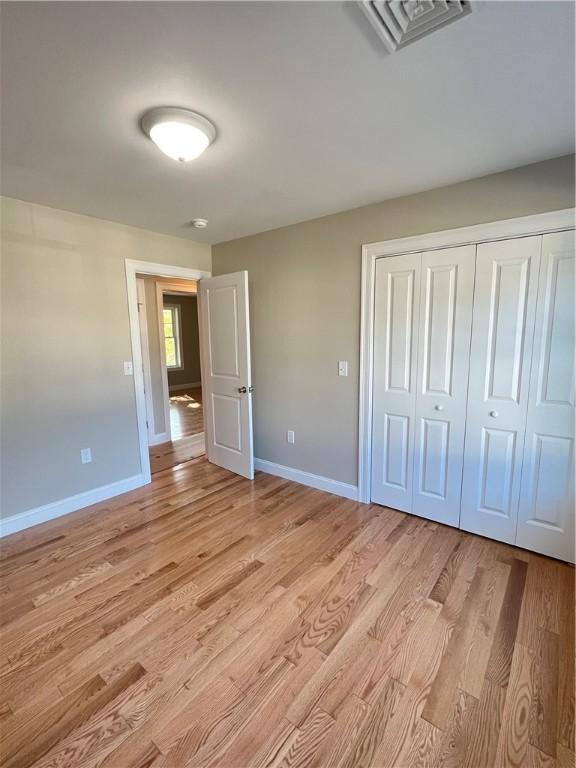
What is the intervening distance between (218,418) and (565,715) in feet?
10.3

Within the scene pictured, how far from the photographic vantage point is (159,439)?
4.69 meters

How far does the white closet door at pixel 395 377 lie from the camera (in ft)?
8.32

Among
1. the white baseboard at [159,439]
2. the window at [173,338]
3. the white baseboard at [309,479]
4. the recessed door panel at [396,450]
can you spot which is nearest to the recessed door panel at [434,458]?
the recessed door panel at [396,450]

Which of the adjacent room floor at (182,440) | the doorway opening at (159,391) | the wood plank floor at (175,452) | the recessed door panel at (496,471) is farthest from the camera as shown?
the doorway opening at (159,391)

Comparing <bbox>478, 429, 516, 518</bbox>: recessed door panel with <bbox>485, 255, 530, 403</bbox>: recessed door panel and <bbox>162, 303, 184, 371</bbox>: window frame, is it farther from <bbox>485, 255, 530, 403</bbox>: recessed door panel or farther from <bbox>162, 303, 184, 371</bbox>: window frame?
<bbox>162, 303, 184, 371</bbox>: window frame

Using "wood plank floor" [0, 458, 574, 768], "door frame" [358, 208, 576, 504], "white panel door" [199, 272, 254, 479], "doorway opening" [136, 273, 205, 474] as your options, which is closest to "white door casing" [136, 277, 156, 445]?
"doorway opening" [136, 273, 205, 474]

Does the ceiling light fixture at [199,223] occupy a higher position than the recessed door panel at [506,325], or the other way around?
the ceiling light fixture at [199,223]

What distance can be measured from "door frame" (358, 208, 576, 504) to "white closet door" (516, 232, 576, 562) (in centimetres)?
10

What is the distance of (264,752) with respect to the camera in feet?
3.94

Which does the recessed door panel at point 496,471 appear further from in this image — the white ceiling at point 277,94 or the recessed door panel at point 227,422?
the recessed door panel at point 227,422

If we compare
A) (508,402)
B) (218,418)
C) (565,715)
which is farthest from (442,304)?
(218,418)

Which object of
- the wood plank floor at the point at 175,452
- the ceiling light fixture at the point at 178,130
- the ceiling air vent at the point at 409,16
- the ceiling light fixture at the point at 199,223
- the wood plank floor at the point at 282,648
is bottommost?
the wood plank floor at the point at 282,648

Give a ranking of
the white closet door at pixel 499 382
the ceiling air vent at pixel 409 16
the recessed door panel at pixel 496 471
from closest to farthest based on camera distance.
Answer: the ceiling air vent at pixel 409 16 → the white closet door at pixel 499 382 → the recessed door panel at pixel 496 471

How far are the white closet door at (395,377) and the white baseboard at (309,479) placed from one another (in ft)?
0.89
